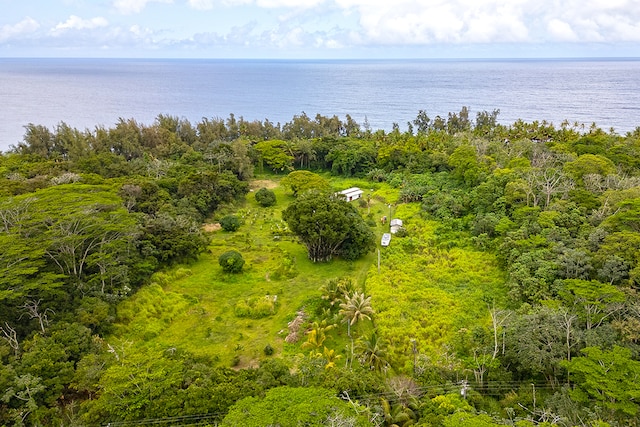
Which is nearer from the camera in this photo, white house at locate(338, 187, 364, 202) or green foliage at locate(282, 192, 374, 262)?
green foliage at locate(282, 192, 374, 262)

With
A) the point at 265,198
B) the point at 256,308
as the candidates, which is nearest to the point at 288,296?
the point at 256,308

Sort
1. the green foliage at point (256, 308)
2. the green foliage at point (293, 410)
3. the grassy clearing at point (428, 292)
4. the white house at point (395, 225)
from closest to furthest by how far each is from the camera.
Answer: the green foliage at point (293, 410), the grassy clearing at point (428, 292), the green foliage at point (256, 308), the white house at point (395, 225)

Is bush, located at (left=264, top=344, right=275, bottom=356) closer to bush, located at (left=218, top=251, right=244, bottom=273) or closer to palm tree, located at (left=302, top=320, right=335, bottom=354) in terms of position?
palm tree, located at (left=302, top=320, right=335, bottom=354)

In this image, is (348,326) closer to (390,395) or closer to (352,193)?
(390,395)

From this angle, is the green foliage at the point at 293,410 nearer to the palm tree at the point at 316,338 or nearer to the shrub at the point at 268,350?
the palm tree at the point at 316,338

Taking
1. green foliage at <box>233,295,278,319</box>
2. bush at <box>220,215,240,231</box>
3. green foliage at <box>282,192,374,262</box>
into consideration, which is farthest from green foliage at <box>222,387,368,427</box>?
bush at <box>220,215,240,231</box>

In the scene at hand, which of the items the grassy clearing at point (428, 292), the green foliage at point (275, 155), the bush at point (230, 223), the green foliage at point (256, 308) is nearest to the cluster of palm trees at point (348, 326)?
the grassy clearing at point (428, 292)

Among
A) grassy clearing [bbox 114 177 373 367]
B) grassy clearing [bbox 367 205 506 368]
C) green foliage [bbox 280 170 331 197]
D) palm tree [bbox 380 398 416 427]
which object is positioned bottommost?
grassy clearing [bbox 114 177 373 367]
